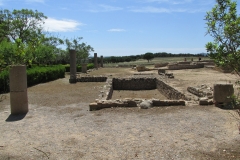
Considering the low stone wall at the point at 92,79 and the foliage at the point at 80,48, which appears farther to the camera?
the foliage at the point at 80,48

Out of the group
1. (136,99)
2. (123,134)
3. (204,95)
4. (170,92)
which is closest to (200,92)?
(204,95)

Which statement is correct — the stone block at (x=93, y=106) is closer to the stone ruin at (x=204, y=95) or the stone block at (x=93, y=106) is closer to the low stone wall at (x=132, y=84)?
the stone ruin at (x=204, y=95)

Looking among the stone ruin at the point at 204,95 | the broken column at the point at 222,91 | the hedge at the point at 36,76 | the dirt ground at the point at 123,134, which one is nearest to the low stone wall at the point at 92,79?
the hedge at the point at 36,76

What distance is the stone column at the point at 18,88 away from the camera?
26.8 ft

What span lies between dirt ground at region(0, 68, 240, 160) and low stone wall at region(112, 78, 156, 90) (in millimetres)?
11099

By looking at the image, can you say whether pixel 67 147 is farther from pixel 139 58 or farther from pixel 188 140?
pixel 139 58

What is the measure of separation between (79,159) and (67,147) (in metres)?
0.69

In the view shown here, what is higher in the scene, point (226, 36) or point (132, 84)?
point (226, 36)

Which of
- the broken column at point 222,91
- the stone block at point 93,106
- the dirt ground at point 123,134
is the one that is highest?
the broken column at point 222,91

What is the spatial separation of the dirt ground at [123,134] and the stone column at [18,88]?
0.37m

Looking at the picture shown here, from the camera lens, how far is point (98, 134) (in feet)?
20.0

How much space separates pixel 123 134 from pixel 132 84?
14.1 m

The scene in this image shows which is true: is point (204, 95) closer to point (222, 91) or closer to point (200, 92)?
point (200, 92)

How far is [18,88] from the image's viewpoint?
8242mm
